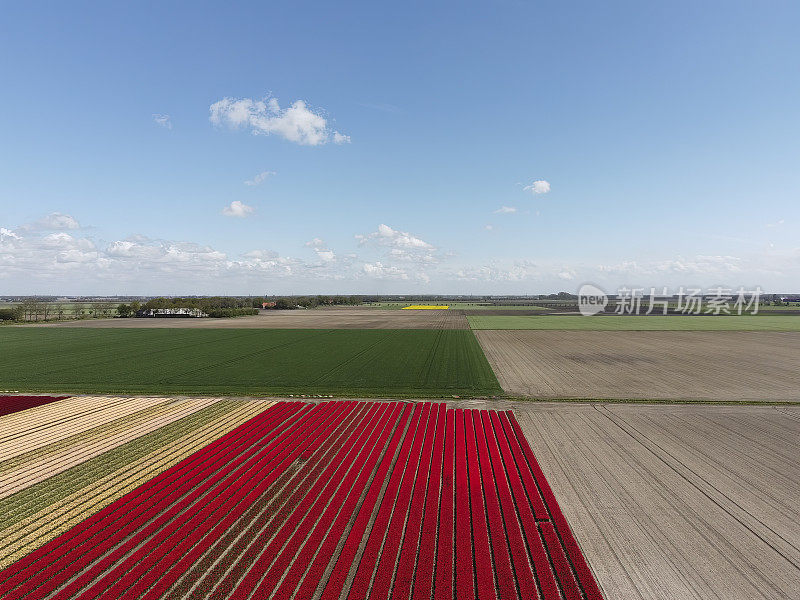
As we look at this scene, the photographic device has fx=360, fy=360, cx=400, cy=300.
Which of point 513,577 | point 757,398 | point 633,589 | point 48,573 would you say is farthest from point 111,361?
point 757,398

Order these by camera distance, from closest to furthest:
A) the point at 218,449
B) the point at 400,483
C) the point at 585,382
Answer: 1. the point at 400,483
2. the point at 218,449
3. the point at 585,382

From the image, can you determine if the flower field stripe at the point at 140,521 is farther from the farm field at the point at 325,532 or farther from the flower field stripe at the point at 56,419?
the flower field stripe at the point at 56,419

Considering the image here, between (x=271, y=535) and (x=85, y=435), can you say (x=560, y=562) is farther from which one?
(x=85, y=435)

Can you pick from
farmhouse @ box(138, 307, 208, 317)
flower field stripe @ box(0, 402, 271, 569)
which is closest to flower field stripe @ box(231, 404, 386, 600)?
flower field stripe @ box(0, 402, 271, 569)

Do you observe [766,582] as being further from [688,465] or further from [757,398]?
[757,398]

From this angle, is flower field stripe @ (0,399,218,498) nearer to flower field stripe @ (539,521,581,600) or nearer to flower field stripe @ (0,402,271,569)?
flower field stripe @ (0,402,271,569)
